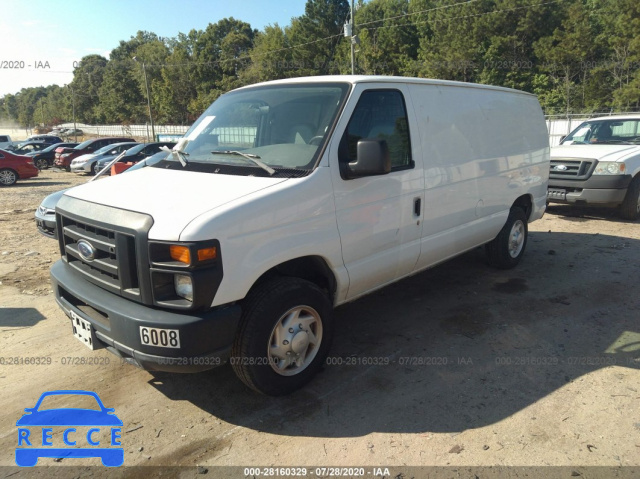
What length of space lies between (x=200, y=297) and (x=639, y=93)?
42364 millimetres

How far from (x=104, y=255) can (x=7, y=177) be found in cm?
1885

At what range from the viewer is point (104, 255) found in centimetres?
317

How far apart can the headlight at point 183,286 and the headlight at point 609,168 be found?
8533 mm

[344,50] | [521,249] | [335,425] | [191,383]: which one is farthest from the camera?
[344,50]

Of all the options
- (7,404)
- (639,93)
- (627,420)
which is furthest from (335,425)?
(639,93)

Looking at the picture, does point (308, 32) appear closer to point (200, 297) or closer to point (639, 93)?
point (639, 93)

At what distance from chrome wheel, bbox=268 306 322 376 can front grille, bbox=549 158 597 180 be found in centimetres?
751

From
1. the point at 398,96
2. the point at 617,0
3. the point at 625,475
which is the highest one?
the point at 617,0

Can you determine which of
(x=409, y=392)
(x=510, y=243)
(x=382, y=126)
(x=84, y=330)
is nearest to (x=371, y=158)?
(x=382, y=126)

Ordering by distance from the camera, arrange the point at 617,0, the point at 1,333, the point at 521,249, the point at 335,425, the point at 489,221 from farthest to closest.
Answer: the point at 617,0 → the point at 521,249 → the point at 489,221 → the point at 1,333 → the point at 335,425

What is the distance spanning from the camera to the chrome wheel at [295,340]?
10.8ft

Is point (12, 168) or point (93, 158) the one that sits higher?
point (93, 158)

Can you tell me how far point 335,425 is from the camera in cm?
316

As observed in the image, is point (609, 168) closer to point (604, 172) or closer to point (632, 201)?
point (604, 172)
